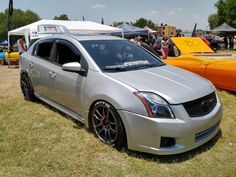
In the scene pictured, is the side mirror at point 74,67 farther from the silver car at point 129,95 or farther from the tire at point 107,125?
the tire at point 107,125

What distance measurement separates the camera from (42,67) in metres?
5.34

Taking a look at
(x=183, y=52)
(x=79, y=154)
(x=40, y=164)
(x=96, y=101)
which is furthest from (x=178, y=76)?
(x=183, y=52)

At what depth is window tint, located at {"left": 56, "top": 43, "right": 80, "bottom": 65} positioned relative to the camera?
4590 mm

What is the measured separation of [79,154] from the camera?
3807mm

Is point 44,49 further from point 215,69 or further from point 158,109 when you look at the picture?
point 215,69

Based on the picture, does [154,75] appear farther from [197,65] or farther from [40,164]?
[197,65]

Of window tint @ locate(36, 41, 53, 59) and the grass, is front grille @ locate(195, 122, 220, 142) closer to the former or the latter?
the grass

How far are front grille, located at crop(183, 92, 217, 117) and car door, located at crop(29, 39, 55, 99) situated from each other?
2.65 metres

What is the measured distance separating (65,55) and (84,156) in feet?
6.21

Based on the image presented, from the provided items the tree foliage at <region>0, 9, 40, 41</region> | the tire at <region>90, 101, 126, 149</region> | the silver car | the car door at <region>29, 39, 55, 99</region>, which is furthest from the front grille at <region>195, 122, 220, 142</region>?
the tree foliage at <region>0, 9, 40, 41</region>

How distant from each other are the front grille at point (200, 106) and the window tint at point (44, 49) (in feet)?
9.78

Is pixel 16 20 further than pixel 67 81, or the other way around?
pixel 16 20

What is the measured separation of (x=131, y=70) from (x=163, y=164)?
143 cm

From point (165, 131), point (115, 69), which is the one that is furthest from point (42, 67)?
point (165, 131)
